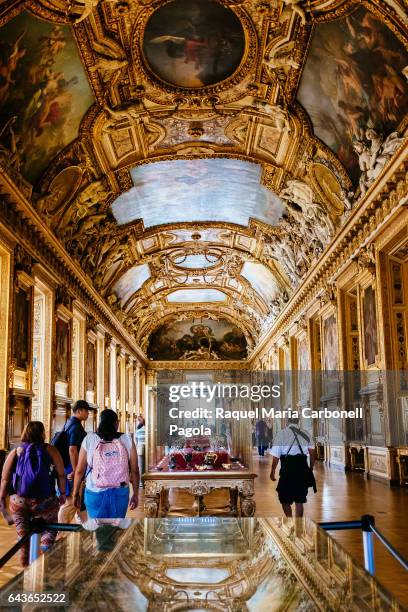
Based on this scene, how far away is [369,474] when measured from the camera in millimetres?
15023

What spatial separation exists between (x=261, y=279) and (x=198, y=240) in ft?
15.7

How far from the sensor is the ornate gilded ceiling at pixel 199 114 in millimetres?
11094

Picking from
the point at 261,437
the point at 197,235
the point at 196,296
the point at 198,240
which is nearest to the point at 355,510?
the point at 197,235

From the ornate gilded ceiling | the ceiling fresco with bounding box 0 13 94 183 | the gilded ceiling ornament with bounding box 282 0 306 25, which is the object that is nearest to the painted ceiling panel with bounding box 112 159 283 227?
the ornate gilded ceiling

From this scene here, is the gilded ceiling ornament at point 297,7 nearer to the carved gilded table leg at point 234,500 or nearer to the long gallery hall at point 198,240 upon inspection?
the long gallery hall at point 198,240

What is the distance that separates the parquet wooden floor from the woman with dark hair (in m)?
1.08

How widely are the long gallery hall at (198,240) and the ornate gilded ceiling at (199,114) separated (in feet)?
0.19

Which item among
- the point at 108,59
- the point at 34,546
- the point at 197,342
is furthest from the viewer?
the point at 197,342

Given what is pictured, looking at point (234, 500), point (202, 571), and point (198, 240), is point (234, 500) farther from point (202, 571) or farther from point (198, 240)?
point (198, 240)

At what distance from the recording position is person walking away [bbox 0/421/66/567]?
5598 mm

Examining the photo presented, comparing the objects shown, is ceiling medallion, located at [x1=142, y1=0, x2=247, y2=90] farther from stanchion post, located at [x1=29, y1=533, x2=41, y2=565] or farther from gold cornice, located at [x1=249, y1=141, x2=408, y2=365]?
stanchion post, located at [x1=29, y1=533, x2=41, y2=565]

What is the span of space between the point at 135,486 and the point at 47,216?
35.0 feet

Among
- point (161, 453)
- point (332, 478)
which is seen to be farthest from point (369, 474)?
point (161, 453)

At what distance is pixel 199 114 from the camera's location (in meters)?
15.0
